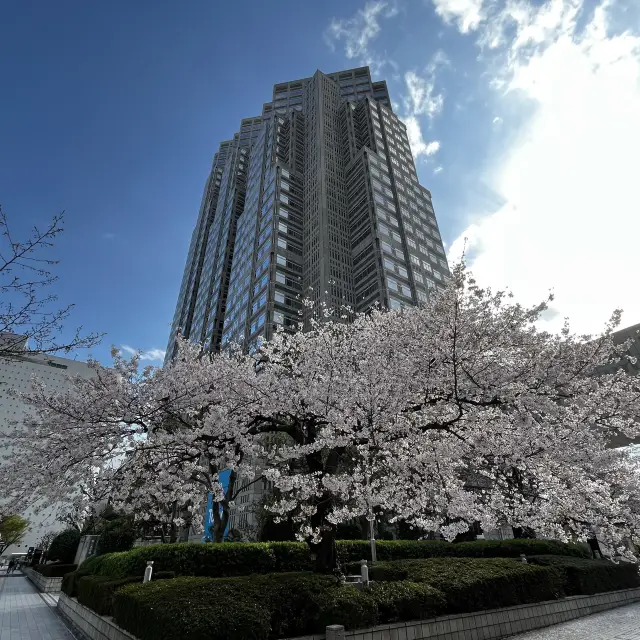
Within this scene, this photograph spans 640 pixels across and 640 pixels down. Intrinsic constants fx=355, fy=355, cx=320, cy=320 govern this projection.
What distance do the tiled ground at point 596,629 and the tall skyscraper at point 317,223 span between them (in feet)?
142

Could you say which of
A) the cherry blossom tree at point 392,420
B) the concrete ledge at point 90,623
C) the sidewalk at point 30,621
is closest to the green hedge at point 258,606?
the concrete ledge at point 90,623

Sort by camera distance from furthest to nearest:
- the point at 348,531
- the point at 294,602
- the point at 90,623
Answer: the point at 348,531
the point at 90,623
the point at 294,602

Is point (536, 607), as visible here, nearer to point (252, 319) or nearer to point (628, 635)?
point (628, 635)

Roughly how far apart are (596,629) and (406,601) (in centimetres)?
578

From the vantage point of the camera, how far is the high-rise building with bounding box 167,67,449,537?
61.0 meters

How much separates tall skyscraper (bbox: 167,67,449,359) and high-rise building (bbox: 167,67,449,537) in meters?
0.28

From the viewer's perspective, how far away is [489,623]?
813 centimetres

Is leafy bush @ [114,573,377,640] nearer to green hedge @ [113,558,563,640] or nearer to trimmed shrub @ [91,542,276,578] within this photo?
green hedge @ [113,558,563,640]

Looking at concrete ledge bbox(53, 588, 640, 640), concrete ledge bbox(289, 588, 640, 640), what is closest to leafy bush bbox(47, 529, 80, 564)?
concrete ledge bbox(53, 588, 640, 640)

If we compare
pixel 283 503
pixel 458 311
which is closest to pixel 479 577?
pixel 283 503

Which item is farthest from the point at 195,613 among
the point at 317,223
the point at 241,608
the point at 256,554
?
the point at 317,223

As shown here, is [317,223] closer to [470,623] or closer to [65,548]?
[65,548]

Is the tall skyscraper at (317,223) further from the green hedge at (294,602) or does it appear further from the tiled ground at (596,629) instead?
the tiled ground at (596,629)

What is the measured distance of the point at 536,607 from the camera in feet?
30.7
